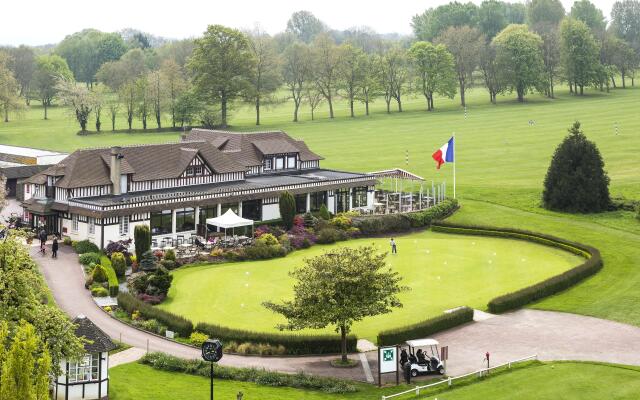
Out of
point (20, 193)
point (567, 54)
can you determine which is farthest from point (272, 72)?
point (20, 193)

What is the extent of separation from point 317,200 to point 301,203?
69.5 inches

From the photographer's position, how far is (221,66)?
454 ft

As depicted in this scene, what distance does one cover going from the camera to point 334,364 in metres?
47.1

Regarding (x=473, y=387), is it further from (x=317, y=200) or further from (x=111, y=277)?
(x=317, y=200)

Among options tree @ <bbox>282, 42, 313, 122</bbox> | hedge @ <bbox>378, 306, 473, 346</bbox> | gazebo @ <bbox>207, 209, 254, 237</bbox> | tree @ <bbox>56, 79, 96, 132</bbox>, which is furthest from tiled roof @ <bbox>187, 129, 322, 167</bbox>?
tree @ <bbox>282, 42, 313, 122</bbox>

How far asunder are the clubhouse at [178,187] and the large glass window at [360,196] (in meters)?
0.09

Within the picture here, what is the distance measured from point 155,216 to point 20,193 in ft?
66.1

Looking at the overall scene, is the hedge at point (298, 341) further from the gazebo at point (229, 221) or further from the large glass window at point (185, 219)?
the large glass window at point (185, 219)

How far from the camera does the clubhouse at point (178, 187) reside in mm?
72000

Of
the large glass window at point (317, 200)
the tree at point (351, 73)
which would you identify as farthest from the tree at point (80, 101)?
the large glass window at point (317, 200)

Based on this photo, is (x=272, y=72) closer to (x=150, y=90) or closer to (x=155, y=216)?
(x=150, y=90)

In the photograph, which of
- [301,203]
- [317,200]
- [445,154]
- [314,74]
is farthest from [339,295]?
[314,74]

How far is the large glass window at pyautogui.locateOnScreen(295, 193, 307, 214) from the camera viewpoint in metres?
84.9

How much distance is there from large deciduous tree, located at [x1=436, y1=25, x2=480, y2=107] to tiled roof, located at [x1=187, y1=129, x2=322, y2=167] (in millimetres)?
75030
